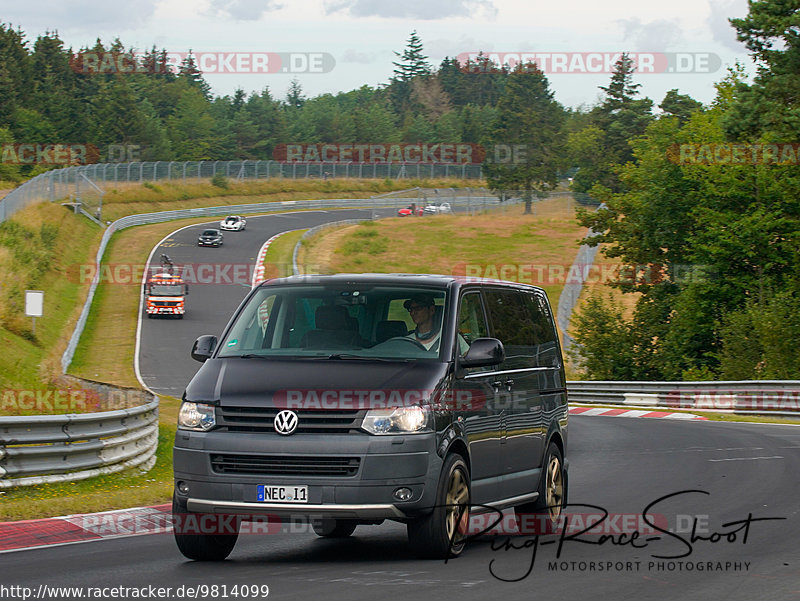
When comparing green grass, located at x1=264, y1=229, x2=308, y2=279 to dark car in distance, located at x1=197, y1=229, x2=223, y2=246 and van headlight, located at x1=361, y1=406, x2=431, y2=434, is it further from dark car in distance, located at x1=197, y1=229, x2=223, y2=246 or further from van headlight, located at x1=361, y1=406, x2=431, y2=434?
van headlight, located at x1=361, y1=406, x2=431, y2=434

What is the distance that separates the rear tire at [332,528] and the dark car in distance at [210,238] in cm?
6593

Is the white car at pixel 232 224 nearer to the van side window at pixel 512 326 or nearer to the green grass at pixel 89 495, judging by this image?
the green grass at pixel 89 495

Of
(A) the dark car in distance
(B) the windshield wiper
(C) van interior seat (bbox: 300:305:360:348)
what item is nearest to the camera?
(B) the windshield wiper

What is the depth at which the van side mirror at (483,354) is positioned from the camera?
844 cm

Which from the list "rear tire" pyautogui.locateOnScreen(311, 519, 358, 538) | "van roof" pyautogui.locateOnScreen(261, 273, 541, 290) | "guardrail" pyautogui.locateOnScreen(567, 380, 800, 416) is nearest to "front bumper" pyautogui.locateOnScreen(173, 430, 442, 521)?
"van roof" pyautogui.locateOnScreen(261, 273, 541, 290)

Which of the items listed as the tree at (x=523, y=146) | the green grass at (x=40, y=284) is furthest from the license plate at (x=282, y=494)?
the tree at (x=523, y=146)

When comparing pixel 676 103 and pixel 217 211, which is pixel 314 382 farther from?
pixel 676 103

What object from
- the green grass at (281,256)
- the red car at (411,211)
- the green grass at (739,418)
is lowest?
the green grass at (739,418)

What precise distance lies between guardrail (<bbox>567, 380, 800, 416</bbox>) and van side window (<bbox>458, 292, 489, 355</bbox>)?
75.3 feet

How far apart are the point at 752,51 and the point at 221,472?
38.0 metres

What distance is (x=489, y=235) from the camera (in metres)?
82.8

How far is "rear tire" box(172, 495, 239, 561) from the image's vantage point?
317 inches

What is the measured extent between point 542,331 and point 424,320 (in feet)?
8.07

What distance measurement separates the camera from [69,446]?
46.3 ft
